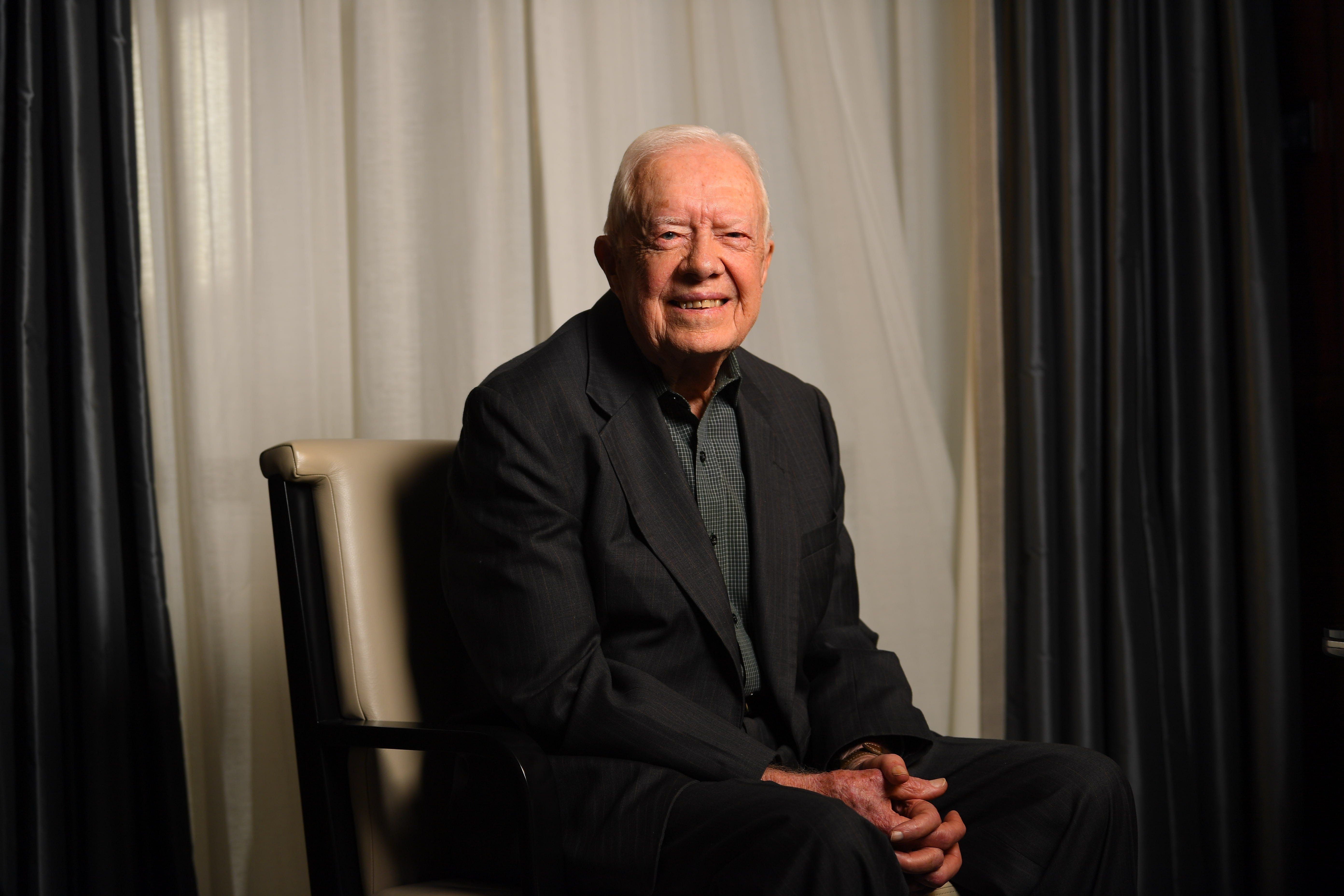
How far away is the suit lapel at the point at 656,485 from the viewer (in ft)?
4.86

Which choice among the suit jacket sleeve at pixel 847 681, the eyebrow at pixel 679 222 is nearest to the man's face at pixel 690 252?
the eyebrow at pixel 679 222

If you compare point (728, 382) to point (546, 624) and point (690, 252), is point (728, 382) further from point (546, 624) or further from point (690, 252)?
point (546, 624)

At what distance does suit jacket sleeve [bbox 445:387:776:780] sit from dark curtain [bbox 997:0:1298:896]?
4.33 feet

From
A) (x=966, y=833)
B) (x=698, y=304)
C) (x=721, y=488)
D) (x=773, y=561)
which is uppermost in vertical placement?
(x=698, y=304)

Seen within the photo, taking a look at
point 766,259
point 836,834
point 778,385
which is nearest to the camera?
point 836,834

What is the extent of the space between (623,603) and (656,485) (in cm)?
17

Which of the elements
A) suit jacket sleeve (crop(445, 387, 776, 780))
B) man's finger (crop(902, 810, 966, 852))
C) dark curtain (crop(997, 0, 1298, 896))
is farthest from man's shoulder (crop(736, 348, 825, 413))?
dark curtain (crop(997, 0, 1298, 896))

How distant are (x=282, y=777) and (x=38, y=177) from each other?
123cm

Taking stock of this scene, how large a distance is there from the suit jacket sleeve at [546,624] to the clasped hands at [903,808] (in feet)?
0.24

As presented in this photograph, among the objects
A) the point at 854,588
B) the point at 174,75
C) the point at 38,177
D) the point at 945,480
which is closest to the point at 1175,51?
the point at 945,480

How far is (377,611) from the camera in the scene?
1.55m

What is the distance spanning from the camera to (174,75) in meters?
2.18

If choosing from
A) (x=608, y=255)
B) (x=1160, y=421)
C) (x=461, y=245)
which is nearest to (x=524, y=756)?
(x=608, y=255)

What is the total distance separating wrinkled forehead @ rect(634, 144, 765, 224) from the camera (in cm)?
153
